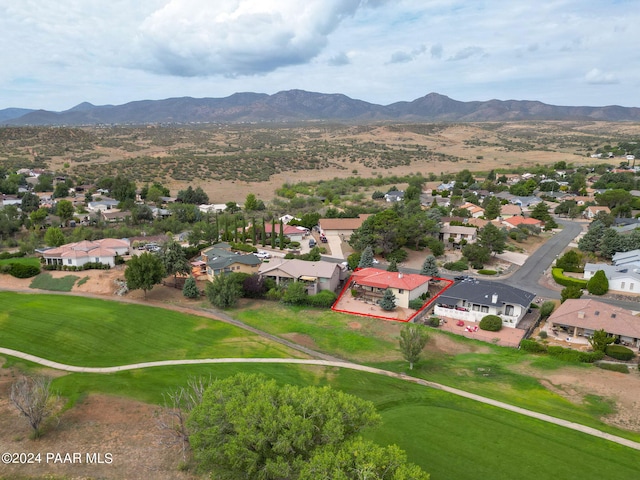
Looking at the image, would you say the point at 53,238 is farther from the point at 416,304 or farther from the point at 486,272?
the point at 486,272

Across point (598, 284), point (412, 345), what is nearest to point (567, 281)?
point (598, 284)

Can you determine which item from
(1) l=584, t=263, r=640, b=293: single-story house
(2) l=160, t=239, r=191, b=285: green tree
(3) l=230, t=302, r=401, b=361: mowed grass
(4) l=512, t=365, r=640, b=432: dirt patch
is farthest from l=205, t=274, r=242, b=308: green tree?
(1) l=584, t=263, r=640, b=293: single-story house

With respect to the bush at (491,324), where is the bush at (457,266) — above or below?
above

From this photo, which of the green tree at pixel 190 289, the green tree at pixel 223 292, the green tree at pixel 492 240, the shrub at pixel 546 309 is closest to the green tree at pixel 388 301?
the shrub at pixel 546 309

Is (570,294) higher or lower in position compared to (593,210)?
lower

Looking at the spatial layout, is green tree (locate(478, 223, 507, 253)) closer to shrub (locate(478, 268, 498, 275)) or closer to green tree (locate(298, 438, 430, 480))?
shrub (locate(478, 268, 498, 275))

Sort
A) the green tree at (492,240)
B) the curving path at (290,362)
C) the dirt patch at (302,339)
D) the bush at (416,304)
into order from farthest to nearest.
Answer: the green tree at (492,240), the bush at (416,304), the dirt patch at (302,339), the curving path at (290,362)

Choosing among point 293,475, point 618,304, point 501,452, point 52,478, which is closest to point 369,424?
point 293,475

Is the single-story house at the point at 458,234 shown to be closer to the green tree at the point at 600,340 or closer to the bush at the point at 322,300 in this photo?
the bush at the point at 322,300
